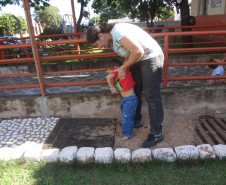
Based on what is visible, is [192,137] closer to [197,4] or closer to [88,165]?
[88,165]

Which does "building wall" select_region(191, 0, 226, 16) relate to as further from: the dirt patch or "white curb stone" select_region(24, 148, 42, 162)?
"white curb stone" select_region(24, 148, 42, 162)

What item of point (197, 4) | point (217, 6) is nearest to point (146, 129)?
point (217, 6)

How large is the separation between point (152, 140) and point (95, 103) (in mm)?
1359

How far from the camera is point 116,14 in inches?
2040

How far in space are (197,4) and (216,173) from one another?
13521 millimetres

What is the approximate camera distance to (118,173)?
7.44 feet

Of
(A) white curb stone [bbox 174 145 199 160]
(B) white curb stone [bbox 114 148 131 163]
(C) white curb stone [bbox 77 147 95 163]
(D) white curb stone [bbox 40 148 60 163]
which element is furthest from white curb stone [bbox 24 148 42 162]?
(A) white curb stone [bbox 174 145 199 160]

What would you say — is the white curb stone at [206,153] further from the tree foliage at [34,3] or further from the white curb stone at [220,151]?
the tree foliage at [34,3]

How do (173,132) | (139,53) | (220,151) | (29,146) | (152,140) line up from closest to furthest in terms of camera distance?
(139,53)
(220,151)
(152,140)
(29,146)
(173,132)

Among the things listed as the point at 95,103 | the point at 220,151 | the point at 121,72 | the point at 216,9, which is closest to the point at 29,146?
the point at 95,103

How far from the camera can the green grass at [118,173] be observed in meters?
2.12

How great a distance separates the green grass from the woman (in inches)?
18.9

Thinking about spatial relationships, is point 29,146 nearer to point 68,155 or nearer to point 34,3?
point 68,155

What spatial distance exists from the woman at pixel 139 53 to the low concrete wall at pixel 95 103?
0.87 metres
